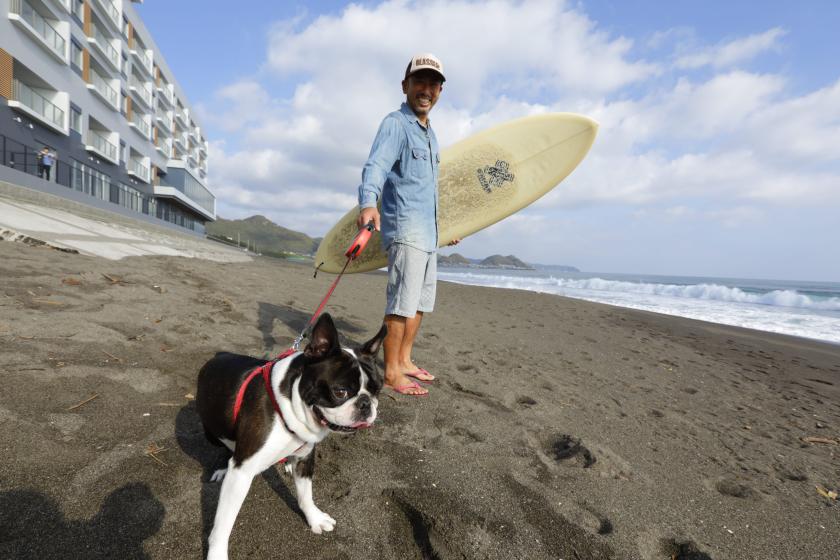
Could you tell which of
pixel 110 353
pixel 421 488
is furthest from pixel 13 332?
pixel 421 488

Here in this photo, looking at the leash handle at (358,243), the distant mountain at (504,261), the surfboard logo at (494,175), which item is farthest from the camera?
the distant mountain at (504,261)

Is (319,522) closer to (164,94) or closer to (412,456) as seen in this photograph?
(412,456)

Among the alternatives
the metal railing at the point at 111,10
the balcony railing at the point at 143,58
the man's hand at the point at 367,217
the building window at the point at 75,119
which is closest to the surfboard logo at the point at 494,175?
the man's hand at the point at 367,217

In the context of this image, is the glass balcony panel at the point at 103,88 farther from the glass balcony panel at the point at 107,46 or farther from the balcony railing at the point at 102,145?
the balcony railing at the point at 102,145

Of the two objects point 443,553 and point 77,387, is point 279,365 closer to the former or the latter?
point 443,553

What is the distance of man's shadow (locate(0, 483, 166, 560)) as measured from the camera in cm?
163

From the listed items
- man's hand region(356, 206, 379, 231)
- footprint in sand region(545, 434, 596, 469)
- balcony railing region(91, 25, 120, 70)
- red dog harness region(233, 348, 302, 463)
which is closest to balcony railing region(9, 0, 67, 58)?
balcony railing region(91, 25, 120, 70)

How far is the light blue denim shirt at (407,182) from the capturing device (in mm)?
3643

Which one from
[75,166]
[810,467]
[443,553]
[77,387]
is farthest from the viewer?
[75,166]

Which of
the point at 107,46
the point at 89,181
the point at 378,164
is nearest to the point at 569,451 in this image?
the point at 378,164

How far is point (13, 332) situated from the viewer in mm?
3277

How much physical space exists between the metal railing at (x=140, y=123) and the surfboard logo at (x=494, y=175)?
40671 mm

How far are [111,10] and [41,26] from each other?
10.6 m

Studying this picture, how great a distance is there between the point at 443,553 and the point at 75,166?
32.3m
